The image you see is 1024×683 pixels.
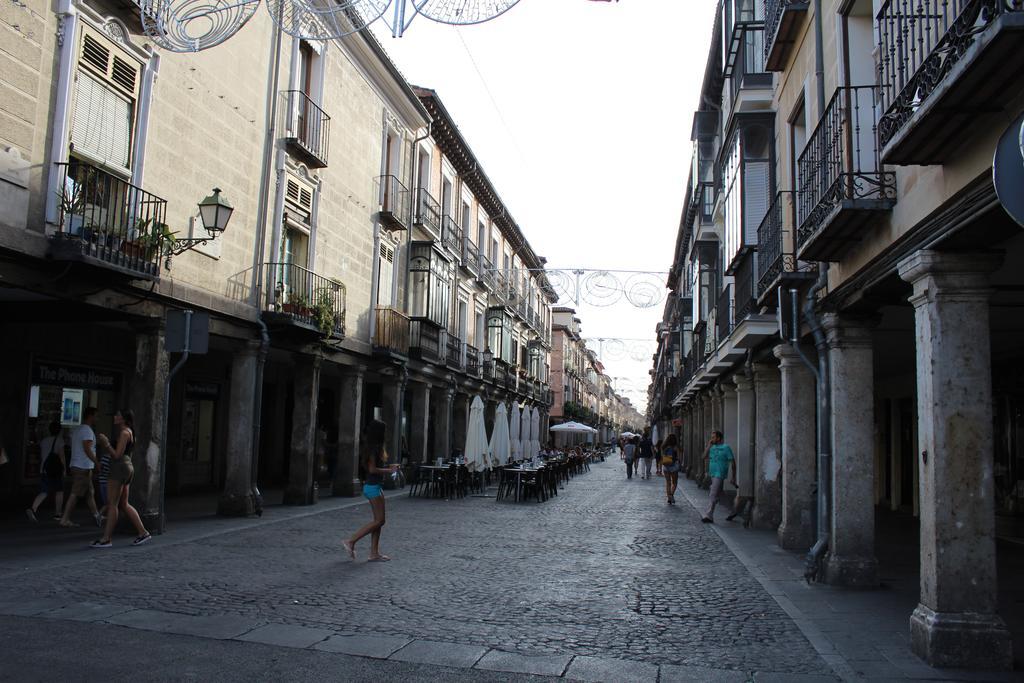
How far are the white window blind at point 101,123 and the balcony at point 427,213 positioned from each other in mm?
12847

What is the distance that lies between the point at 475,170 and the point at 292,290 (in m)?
15.6

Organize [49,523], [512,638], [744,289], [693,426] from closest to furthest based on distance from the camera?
[512,638] → [49,523] → [744,289] → [693,426]

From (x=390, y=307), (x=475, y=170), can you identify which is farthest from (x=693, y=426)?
(x=390, y=307)

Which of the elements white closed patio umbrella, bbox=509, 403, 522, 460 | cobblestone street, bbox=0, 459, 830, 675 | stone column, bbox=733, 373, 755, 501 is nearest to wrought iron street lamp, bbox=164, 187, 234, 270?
cobblestone street, bbox=0, 459, 830, 675

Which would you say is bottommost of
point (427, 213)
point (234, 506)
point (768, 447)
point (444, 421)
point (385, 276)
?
point (234, 506)

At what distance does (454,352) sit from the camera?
92.8ft

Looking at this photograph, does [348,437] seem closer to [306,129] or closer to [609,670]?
[306,129]

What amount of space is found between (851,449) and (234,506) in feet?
33.6

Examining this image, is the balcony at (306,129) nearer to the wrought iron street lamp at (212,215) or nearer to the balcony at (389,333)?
the wrought iron street lamp at (212,215)

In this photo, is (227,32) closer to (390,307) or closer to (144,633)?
(144,633)

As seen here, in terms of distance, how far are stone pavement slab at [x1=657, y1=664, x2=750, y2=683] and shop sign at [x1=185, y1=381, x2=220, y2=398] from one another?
15.8 m

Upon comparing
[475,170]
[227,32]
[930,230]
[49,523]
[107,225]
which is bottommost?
[49,523]

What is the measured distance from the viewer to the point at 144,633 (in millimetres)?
6066

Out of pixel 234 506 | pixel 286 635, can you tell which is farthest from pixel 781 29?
pixel 234 506
